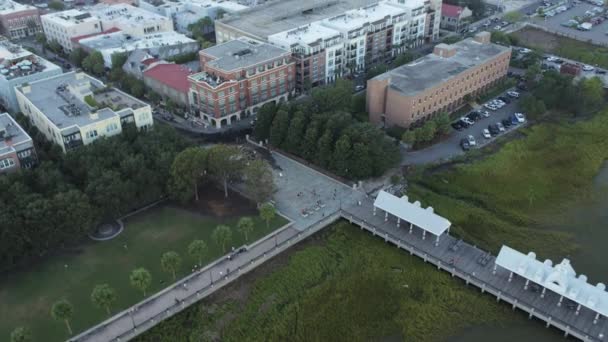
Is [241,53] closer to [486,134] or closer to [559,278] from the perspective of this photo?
[486,134]

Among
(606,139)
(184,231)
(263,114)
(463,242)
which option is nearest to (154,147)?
(184,231)

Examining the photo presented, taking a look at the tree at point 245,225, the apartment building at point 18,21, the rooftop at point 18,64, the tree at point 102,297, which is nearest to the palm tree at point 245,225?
the tree at point 245,225

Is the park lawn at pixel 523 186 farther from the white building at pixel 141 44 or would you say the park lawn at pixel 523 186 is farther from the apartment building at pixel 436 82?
the white building at pixel 141 44

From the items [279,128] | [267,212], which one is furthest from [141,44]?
[267,212]

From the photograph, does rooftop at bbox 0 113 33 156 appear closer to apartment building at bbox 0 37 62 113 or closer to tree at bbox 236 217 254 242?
apartment building at bbox 0 37 62 113

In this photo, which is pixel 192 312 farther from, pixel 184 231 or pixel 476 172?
pixel 476 172

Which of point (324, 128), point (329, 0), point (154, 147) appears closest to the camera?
point (154, 147)
